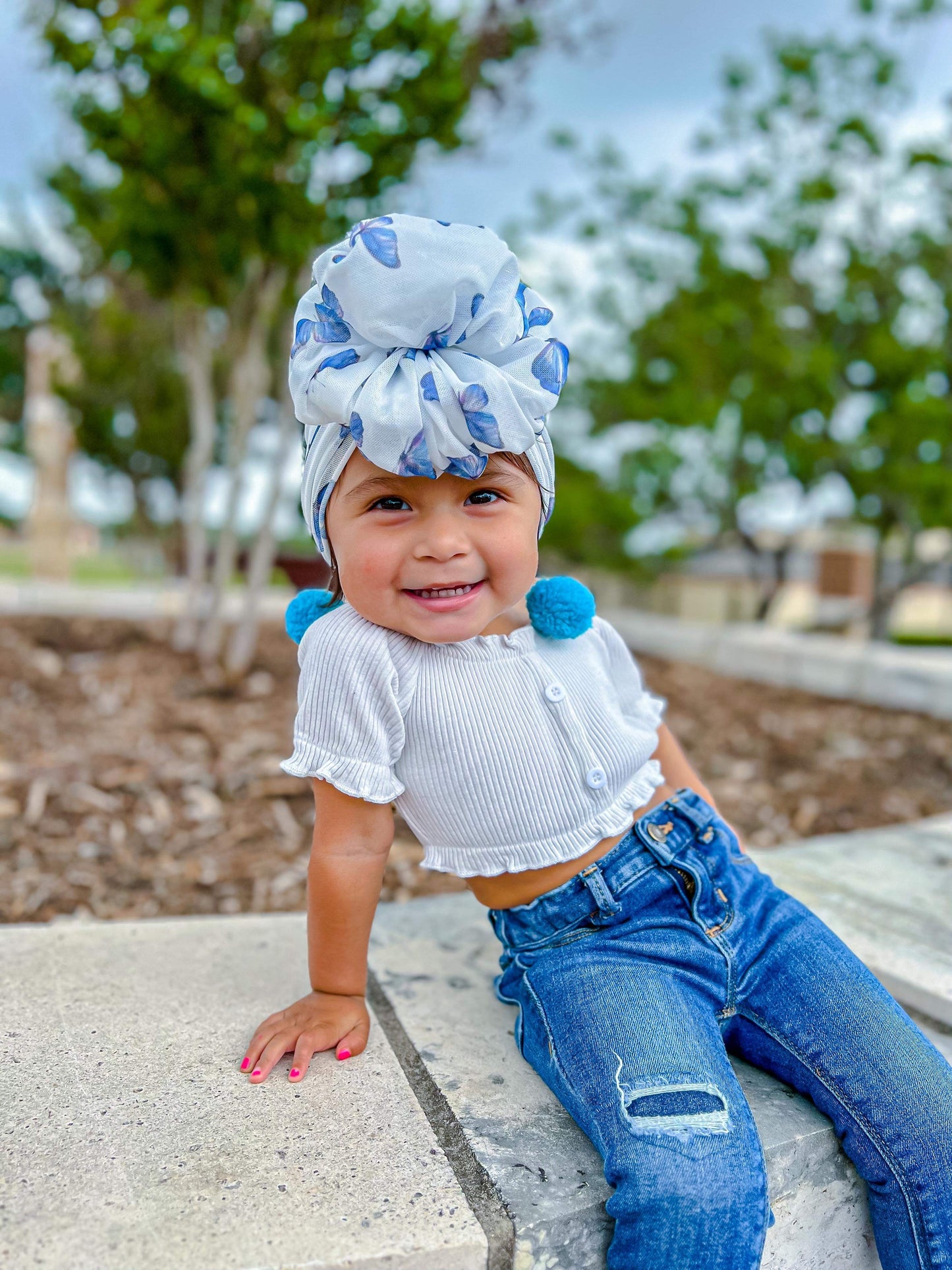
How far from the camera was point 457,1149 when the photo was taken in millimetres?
1248

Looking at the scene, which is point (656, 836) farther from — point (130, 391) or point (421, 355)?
point (130, 391)

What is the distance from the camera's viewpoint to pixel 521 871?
1.51 metres

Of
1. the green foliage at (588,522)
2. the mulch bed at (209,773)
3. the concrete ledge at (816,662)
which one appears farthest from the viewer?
the green foliage at (588,522)

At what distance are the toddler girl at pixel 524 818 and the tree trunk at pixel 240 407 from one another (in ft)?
11.1

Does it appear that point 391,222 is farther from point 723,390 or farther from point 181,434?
point 181,434

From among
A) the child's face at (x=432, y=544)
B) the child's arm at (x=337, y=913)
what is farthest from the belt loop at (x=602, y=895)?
the child's face at (x=432, y=544)

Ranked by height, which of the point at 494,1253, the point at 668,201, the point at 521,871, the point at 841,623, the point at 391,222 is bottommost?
the point at 841,623

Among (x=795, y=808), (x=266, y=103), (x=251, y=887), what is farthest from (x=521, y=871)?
(x=266, y=103)

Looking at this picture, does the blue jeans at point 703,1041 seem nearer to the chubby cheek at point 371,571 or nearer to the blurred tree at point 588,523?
the chubby cheek at point 371,571

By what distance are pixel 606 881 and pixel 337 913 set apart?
405 millimetres

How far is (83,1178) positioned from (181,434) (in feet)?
38.7

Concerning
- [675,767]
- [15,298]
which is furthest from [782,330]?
[15,298]

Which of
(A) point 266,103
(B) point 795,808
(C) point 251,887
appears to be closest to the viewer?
(C) point 251,887

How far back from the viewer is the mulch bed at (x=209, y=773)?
101 inches
